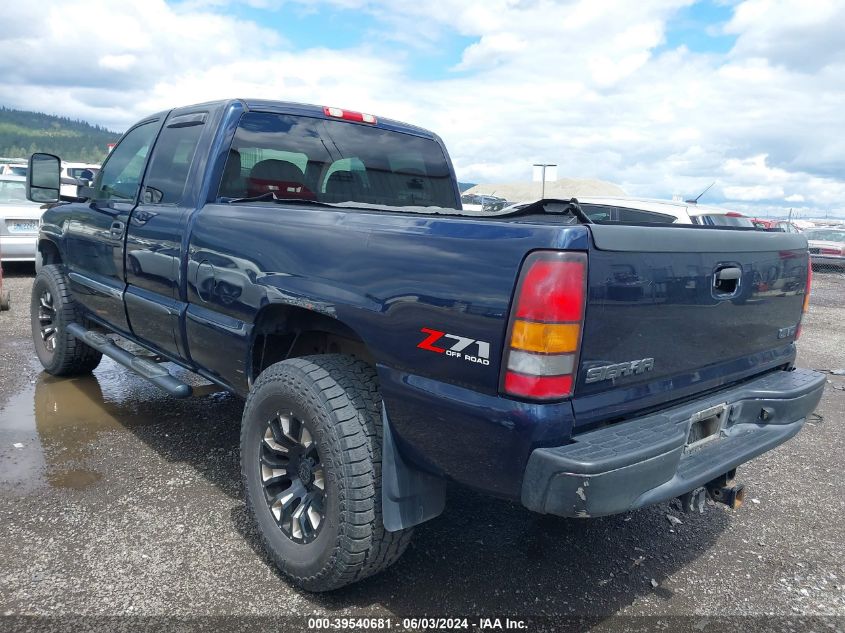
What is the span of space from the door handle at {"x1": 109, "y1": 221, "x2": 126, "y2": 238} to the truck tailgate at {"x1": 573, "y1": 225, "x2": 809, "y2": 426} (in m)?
3.07

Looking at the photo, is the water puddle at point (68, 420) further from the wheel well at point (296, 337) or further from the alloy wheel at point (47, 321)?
the wheel well at point (296, 337)

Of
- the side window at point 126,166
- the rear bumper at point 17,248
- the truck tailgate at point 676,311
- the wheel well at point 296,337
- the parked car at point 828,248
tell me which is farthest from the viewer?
the parked car at point 828,248

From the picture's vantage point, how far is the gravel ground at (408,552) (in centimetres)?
257

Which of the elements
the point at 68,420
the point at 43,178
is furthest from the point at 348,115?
the point at 68,420

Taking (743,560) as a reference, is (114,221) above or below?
above

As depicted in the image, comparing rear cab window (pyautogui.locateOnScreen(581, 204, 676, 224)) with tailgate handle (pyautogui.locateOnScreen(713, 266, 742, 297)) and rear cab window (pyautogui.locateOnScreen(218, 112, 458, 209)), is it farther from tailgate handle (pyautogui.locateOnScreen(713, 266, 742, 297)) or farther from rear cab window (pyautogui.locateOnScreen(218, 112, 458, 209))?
tailgate handle (pyautogui.locateOnScreen(713, 266, 742, 297))

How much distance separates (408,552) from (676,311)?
5.33ft

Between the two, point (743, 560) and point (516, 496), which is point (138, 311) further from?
point (743, 560)

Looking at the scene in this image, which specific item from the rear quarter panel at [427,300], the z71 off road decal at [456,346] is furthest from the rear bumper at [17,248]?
the z71 off road decal at [456,346]

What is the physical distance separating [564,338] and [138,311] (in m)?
2.79

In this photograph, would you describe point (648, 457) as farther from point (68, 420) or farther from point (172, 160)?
point (68, 420)

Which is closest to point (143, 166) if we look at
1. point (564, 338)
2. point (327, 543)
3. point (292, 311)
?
point (292, 311)

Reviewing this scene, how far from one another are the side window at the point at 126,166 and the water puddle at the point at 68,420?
154 cm

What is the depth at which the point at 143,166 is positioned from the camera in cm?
401
